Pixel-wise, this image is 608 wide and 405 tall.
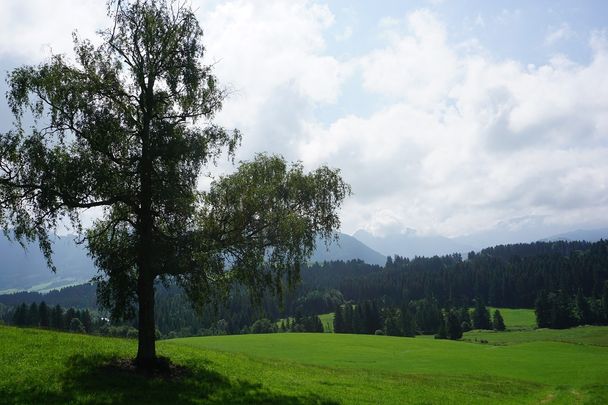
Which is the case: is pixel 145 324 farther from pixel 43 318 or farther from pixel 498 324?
pixel 498 324

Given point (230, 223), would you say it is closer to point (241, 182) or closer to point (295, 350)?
point (241, 182)

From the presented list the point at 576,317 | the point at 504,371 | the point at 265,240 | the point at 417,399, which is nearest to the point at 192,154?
the point at 265,240

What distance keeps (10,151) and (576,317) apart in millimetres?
214022

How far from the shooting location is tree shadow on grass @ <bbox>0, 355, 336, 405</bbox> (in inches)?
729

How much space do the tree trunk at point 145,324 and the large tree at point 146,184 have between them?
2.3 inches

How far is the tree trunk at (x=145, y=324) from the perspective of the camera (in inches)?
979

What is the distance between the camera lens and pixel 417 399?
98.0 feet

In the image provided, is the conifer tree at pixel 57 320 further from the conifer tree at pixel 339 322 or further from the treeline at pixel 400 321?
the treeline at pixel 400 321

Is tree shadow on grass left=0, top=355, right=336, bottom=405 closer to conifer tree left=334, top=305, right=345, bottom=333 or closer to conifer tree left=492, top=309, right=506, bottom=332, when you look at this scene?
conifer tree left=334, top=305, right=345, bottom=333

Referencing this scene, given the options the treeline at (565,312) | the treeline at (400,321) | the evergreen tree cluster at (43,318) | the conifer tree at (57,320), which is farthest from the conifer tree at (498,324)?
the conifer tree at (57,320)

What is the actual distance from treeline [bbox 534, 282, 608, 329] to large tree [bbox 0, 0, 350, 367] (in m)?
192

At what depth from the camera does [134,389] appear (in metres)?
20.9

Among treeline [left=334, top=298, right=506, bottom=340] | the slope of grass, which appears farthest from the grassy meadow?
treeline [left=334, top=298, right=506, bottom=340]

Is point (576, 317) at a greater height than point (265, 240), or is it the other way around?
point (265, 240)
